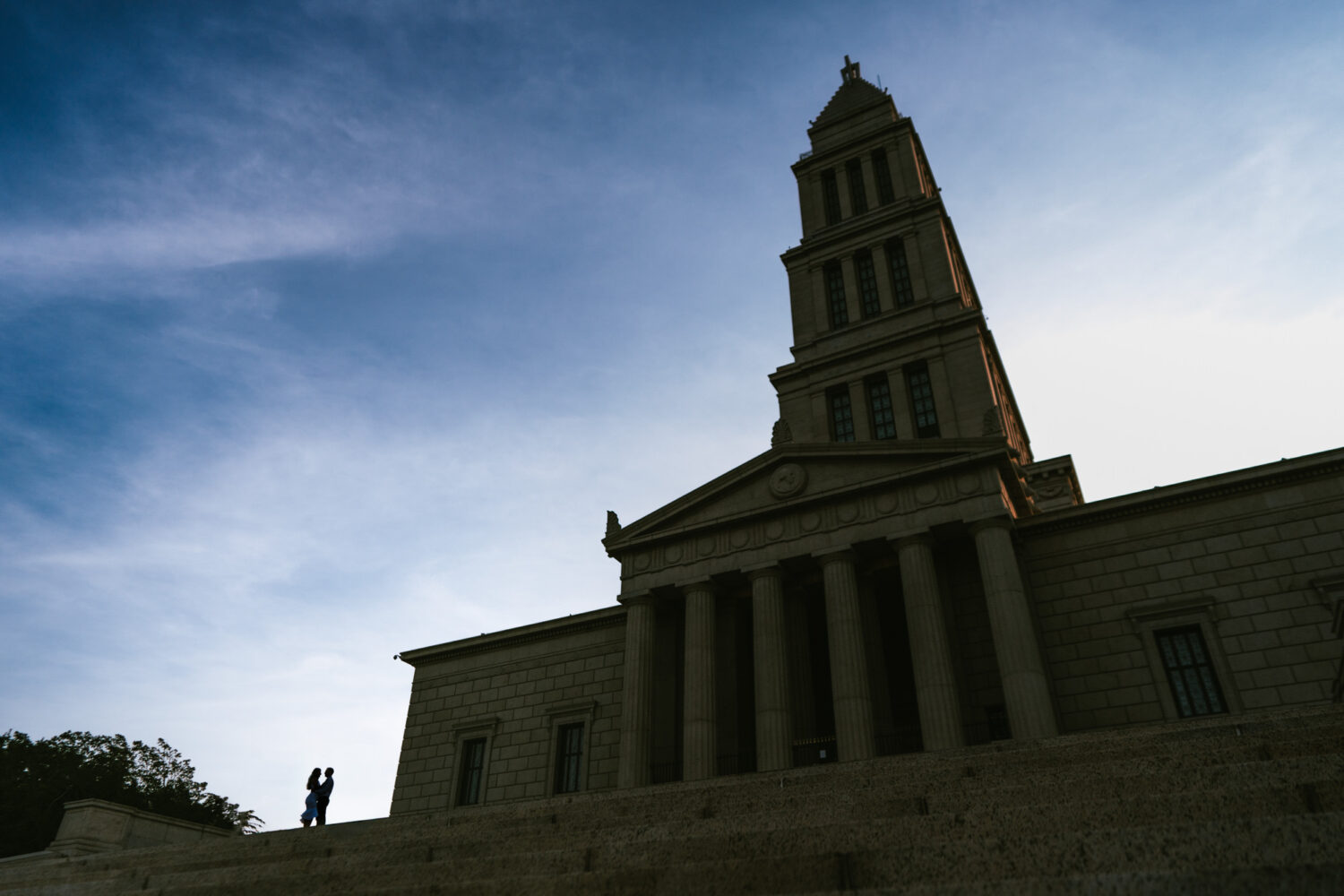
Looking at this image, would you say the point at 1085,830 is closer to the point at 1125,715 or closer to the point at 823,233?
the point at 1125,715

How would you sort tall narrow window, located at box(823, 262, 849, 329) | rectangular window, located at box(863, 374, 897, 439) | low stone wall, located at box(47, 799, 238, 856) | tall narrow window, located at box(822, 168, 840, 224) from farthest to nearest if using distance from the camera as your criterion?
tall narrow window, located at box(822, 168, 840, 224) → tall narrow window, located at box(823, 262, 849, 329) → rectangular window, located at box(863, 374, 897, 439) → low stone wall, located at box(47, 799, 238, 856)

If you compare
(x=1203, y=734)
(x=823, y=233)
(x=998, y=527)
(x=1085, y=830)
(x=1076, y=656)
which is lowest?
(x=1085, y=830)

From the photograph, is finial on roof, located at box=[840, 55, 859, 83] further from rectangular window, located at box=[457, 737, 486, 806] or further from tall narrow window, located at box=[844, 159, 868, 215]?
rectangular window, located at box=[457, 737, 486, 806]

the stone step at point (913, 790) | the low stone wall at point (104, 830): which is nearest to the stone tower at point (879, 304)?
the stone step at point (913, 790)

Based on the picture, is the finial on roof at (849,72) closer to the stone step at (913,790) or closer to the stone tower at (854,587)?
the stone tower at (854,587)

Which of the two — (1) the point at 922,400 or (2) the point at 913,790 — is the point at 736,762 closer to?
(1) the point at 922,400

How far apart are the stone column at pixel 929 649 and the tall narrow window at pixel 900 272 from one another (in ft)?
50.8

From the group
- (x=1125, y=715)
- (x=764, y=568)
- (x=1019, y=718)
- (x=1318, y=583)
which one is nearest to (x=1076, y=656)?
(x=1125, y=715)

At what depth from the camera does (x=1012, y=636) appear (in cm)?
2217

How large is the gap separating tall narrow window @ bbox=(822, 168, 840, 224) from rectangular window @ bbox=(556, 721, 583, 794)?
2624cm

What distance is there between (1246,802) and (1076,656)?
19793mm

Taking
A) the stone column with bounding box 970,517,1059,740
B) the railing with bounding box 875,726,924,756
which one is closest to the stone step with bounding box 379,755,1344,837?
the stone column with bounding box 970,517,1059,740

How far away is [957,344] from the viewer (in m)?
34.0

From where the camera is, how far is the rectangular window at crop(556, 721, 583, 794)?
3123 centimetres
